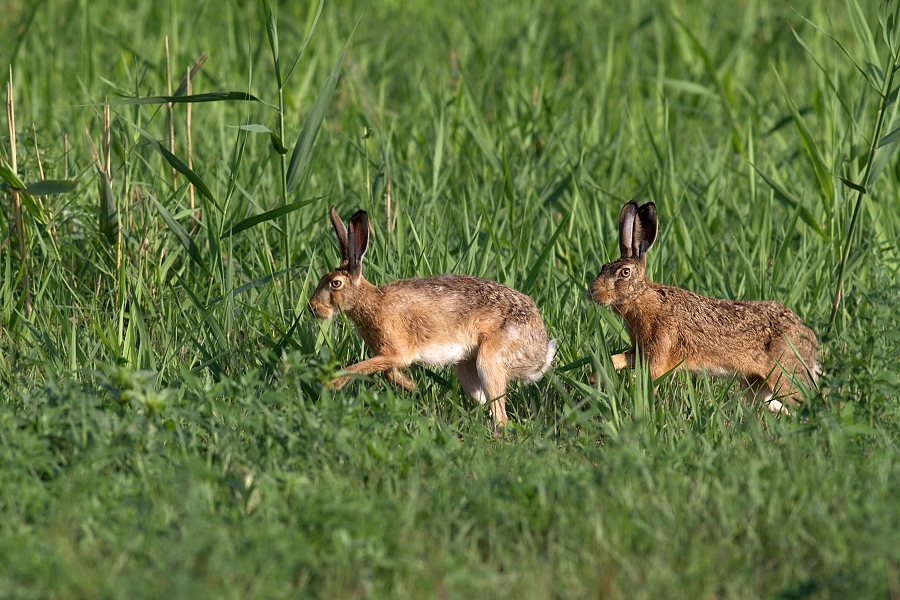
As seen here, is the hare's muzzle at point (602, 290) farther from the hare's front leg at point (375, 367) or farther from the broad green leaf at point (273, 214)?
the broad green leaf at point (273, 214)

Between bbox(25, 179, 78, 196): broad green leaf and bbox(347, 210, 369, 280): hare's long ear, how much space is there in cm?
128

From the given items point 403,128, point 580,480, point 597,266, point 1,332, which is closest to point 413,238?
point 597,266

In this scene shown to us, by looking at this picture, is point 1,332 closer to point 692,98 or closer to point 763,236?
point 763,236

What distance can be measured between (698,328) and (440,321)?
4.09 feet

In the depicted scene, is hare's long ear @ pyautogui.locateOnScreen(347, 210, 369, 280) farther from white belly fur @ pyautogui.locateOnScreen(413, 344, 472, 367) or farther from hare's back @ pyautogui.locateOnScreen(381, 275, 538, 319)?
white belly fur @ pyautogui.locateOnScreen(413, 344, 472, 367)

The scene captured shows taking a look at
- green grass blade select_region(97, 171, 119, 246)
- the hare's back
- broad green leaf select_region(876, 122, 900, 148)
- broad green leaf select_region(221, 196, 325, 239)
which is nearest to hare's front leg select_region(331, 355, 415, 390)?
the hare's back

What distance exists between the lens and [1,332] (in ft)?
17.2

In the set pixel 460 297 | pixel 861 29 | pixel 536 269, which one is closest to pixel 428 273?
pixel 536 269

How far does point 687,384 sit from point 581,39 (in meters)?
5.10

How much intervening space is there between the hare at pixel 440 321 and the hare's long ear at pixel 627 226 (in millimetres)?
568

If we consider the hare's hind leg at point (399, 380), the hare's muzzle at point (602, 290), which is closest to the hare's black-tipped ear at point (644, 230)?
the hare's muzzle at point (602, 290)

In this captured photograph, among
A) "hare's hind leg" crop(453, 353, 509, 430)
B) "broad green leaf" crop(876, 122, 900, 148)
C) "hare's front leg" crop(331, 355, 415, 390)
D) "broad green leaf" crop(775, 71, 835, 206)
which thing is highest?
"broad green leaf" crop(876, 122, 900, 148)

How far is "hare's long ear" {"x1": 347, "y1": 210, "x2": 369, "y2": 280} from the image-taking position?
4.84 m

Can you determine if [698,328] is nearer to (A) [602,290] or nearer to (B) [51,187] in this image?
(A) [602,290]
